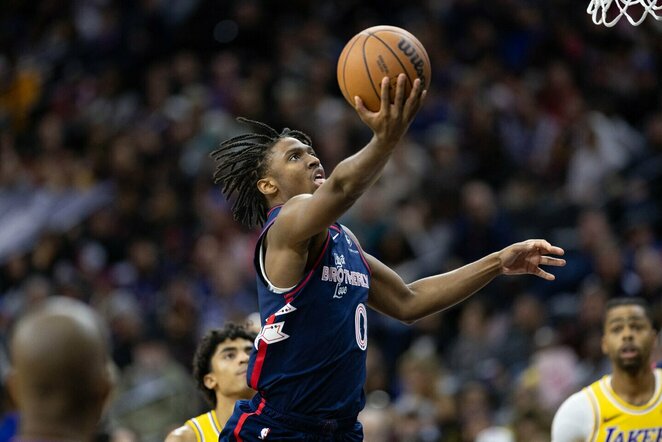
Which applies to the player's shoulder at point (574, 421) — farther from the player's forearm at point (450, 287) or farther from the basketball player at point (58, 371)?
the basketball player at point (58, 371)

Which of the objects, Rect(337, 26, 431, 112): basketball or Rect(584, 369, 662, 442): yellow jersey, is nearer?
Rect(337, 26, 431, 112): basketball

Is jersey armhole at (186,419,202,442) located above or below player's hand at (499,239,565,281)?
below

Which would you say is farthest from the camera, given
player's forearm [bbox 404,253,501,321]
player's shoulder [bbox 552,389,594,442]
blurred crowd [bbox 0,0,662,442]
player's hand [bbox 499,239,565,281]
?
blurred crowd [bbox 0,0,662,442]

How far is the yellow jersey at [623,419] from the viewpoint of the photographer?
6.55 m

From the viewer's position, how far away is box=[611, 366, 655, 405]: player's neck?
6672mm

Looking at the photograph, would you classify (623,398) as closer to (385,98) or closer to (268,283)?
(268,283)

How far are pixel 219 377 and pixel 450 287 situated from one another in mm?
1637

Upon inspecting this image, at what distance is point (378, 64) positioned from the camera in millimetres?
4719

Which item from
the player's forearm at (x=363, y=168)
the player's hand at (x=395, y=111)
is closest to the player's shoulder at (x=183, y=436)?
the player's forearm at (x=363, y=168)

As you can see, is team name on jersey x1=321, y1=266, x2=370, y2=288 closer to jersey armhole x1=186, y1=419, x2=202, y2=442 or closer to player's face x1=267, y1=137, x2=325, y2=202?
player's face x1=267, y1=137, x2=325, y2=202

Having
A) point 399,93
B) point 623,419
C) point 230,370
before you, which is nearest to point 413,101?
point 399,93

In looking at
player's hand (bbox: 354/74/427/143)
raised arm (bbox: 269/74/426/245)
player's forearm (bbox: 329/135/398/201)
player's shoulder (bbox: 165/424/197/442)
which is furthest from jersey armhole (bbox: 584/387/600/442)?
player's hand (bbox: 354/74/427/143)

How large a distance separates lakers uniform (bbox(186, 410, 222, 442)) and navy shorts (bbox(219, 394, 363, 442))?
39.9 inches

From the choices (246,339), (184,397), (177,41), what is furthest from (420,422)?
(177,41)
